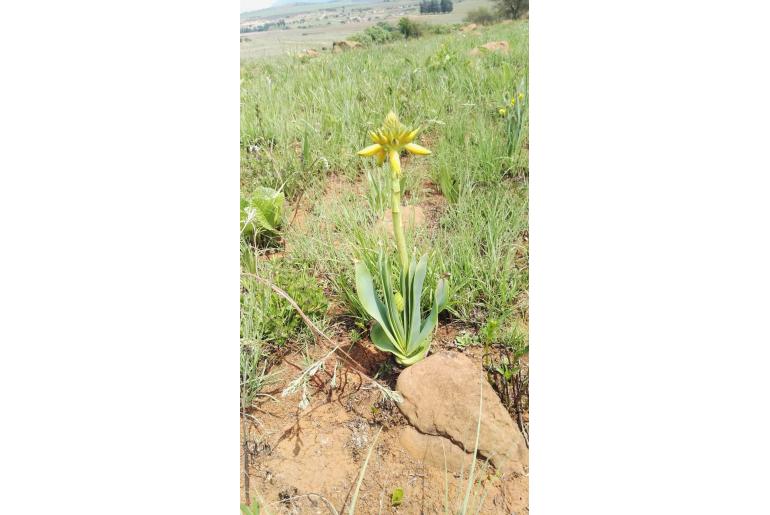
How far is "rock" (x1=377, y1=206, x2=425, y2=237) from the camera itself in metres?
1.11

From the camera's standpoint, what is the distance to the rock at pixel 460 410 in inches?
36.6

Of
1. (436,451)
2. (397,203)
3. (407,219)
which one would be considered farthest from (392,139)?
(436,451)

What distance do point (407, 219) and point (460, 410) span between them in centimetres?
42

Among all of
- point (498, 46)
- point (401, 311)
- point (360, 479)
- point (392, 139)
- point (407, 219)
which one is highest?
point (498, 46)

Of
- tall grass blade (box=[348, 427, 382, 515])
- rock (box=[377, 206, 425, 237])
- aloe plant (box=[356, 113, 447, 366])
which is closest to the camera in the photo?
tall grass blade (box=[348, 427, 382, 515])

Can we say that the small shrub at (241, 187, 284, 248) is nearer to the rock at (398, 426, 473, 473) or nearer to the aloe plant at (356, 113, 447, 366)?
the aloe plant at (356, 113, 447, 366)

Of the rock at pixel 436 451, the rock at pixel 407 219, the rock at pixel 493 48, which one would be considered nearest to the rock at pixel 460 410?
the rock at pixel 436 451

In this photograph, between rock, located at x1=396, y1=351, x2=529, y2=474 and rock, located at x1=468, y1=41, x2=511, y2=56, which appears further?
rock, located at x1=468, y1=41, x2=511, y2=56

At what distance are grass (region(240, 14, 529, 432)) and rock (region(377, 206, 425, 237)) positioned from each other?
0.8 inches

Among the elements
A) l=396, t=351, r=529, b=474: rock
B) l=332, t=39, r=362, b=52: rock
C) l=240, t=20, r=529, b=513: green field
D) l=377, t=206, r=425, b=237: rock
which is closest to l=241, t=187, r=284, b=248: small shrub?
l=240, t=20, r=529, b=513: green field

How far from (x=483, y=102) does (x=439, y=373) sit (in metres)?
0.63

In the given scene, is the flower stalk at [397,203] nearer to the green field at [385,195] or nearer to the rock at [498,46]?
the green field at [385,195]

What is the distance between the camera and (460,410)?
0.94 metres

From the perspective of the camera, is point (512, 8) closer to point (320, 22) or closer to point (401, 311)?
point (320, 22)
